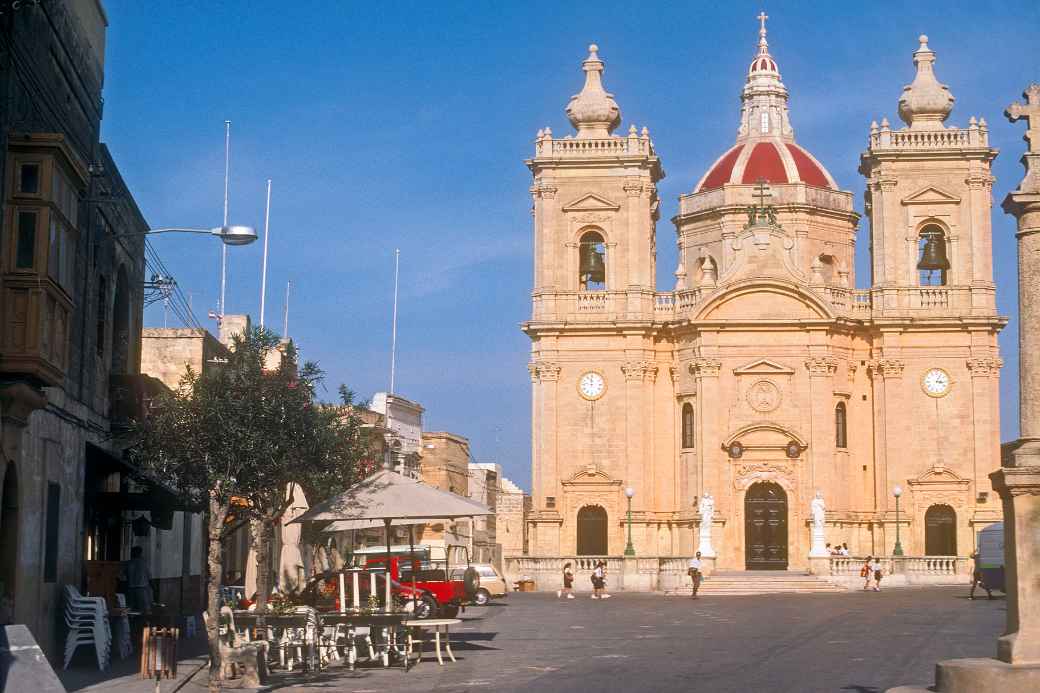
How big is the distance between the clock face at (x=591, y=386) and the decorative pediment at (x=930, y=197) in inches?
529

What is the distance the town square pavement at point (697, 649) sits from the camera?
1886cm

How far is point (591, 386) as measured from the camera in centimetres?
5734

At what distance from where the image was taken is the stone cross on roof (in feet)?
48.0

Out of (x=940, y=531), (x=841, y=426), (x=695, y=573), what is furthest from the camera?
(x=841, y=426)

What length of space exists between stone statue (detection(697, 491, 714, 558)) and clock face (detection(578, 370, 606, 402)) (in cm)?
659

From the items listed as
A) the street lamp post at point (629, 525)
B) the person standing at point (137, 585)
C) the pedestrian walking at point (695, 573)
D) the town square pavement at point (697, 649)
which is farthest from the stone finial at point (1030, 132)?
the street lamp post at point (629, 525)

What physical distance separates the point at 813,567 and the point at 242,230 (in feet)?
116

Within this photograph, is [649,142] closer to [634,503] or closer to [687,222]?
[687,222]

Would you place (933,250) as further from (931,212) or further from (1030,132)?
(1030,132)

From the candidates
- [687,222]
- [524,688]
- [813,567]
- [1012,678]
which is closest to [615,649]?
[524,688]

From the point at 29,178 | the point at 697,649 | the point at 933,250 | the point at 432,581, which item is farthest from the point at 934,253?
the point at 29,178

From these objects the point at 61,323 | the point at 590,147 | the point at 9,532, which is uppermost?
the point at 590,147

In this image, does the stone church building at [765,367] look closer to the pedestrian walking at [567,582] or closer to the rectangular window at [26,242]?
the pedestrian walking at [567,582]

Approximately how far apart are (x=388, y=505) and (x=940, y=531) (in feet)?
119
